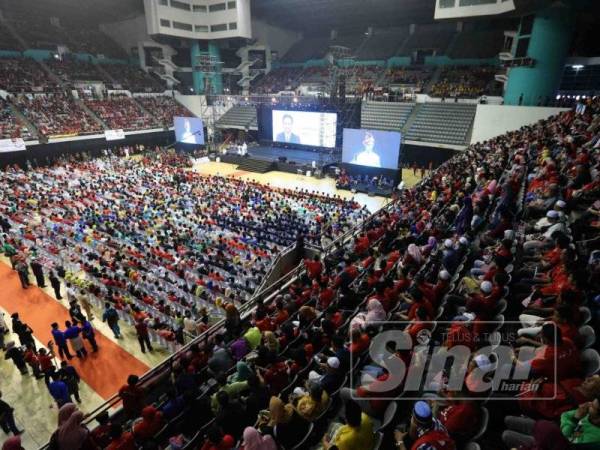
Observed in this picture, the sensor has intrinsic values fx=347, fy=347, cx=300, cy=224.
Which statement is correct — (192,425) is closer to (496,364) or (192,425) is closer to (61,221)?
(496,364)

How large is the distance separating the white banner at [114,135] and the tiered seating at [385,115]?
22780 millimetres

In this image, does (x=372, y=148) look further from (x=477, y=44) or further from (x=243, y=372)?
(x=243, y=372)

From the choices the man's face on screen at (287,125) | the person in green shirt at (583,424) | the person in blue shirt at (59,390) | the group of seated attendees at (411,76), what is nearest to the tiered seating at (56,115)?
the man's face on screen at (287,125)

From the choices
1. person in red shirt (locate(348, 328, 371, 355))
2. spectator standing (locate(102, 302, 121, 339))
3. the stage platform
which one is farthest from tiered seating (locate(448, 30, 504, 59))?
spectator standing (locate(102, 302, 121, 339))

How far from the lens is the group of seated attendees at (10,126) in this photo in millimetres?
27141

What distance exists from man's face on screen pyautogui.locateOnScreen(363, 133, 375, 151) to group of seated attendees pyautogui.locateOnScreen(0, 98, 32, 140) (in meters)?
26.6

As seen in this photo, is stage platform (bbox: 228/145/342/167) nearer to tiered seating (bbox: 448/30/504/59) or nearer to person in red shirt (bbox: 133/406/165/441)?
tiered seating (bbox: 448/30/504/59)

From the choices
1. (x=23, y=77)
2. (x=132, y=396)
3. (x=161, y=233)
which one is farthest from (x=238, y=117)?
(x=132, y=396)

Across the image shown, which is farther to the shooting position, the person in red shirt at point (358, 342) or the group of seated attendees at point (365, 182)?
the group of seated attendees at point (365, 182)

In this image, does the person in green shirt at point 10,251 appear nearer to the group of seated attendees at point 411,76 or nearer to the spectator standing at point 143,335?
the spectator standing at point 143,335

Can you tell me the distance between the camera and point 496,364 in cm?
346

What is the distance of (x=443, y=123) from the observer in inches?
1056

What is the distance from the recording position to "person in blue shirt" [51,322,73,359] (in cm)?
812

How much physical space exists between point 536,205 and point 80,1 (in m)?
46.0
